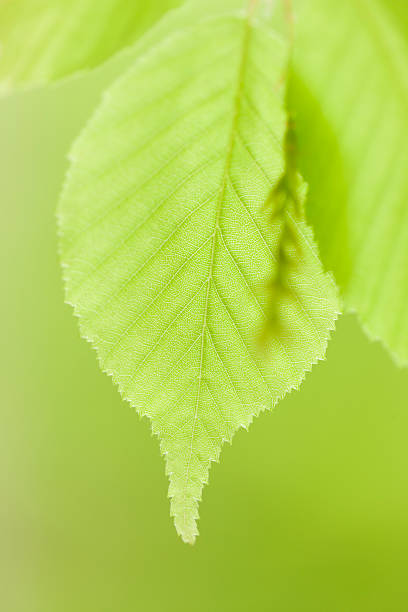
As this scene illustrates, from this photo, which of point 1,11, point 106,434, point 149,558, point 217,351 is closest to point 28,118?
point 106,434

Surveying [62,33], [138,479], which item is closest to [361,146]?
[62,33]

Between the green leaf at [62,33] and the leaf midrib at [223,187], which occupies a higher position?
the green leaf at [62,33]

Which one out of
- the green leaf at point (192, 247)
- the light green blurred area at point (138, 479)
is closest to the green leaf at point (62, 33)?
the green leaf at point (192, 247)

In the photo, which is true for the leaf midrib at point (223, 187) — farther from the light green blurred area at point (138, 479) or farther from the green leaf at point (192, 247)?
the light green blurred area at point (138, 479)

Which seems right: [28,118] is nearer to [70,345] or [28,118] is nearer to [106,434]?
[70,345]

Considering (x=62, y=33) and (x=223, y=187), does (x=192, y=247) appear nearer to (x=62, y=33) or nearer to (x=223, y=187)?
(x=223, y=187)

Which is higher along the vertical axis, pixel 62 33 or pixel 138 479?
pixel 62 33
